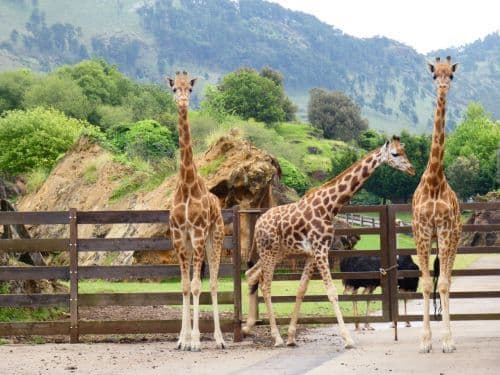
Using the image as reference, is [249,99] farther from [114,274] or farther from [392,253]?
[114,274]

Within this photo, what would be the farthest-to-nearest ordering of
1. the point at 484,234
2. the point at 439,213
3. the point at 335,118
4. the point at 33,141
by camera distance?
the point at 335,118, the point at 33,141, the point at 484,234, the point at 439,213

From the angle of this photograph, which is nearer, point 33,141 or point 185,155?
point 185,155

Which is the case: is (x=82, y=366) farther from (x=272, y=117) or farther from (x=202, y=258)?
(x=272, y=117)

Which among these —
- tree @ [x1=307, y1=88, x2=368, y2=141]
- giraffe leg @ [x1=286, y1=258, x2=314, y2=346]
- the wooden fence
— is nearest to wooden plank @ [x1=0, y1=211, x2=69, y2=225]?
the wooden fence

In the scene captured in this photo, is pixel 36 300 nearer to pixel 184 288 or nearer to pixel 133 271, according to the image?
pixel 133 271

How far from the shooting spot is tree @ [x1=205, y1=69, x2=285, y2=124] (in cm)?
13262

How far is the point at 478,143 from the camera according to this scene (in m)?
109

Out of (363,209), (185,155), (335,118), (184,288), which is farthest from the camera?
(335,118)

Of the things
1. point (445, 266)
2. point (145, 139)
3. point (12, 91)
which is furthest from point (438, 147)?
point (12, 91)

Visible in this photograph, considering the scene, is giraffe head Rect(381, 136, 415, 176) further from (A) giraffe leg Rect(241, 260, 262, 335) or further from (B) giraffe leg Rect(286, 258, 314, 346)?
(A) giraffe leg Rect(241, 260, 262, 335)

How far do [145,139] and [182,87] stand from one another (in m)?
46.1

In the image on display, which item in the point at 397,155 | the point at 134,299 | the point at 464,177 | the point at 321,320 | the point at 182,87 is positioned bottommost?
the point at 321,320

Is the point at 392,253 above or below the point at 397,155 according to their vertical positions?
below

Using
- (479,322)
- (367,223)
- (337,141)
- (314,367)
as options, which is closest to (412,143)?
(367,223)
